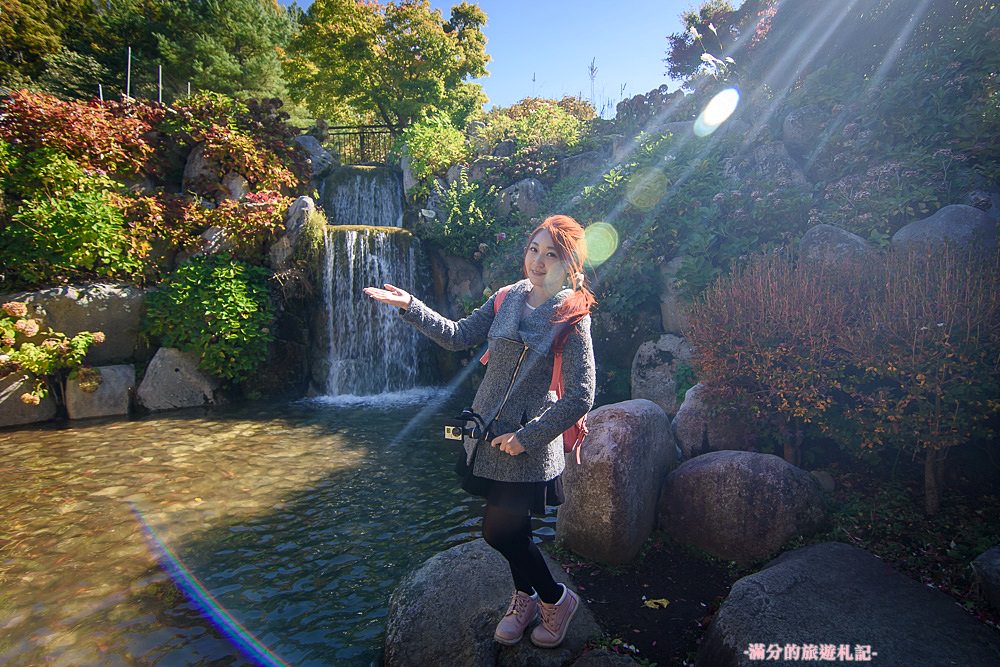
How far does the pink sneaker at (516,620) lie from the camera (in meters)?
2.98

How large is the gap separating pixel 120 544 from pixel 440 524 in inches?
115

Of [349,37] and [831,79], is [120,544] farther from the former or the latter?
[349,37]

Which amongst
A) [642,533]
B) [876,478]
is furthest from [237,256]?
[876,478]

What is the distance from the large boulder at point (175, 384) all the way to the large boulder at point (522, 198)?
24.8ft

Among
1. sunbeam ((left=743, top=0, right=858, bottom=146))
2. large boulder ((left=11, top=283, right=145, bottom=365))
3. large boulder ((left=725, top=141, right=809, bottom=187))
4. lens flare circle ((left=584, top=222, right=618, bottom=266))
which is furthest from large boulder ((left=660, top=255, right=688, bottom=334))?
large boulder ((left=11, top=283, right=145, bottom=365))

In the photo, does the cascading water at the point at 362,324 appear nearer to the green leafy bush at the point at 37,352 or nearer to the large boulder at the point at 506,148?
the green leafy bush at the point at 37,352

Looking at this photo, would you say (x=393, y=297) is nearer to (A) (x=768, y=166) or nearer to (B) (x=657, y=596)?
(B) (x=657, y=596)

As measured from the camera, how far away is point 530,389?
2.68m

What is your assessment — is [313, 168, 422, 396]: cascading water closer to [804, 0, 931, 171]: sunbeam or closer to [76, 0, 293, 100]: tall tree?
[804, 0, 931, 171]: sunbeam

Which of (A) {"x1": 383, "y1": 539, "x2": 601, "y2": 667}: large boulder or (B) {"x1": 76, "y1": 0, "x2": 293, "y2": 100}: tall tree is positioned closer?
(A) {"x1": 383, "y1": 539, "x2": 601, "y2": 667}: large boulder

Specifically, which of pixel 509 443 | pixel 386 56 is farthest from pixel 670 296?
pixel 386 56

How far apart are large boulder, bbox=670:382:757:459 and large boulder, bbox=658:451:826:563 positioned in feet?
2.54

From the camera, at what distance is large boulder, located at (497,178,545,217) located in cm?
1270

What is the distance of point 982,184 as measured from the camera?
21.2 ft
